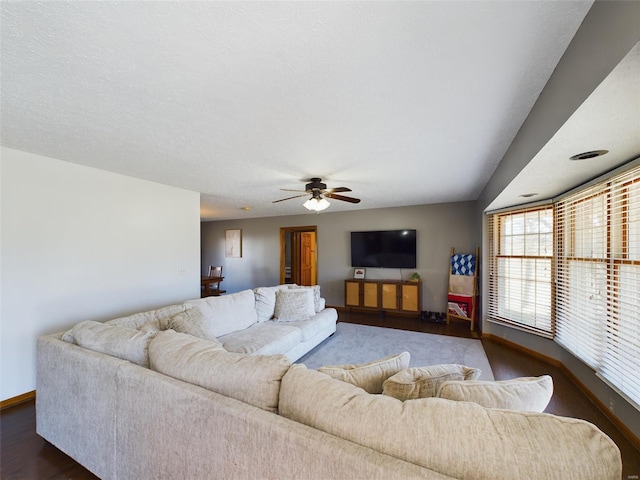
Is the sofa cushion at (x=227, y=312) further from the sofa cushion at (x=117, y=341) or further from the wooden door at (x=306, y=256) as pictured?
the wooden door at (x=306, y=256)

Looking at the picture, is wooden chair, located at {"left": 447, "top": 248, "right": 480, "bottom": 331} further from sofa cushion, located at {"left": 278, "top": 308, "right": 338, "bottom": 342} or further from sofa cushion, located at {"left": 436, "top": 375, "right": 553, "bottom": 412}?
sofa cushion, located at {"left": 436, "top": 375, "right": 553, "bottom": 412}

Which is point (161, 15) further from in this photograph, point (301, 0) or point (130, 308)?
point (130, 308)

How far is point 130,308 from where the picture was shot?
10.7 ft

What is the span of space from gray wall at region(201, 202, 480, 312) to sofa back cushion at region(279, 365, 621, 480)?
464cm

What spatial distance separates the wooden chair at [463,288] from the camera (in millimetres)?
4547

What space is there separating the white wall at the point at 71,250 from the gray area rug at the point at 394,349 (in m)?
2.36

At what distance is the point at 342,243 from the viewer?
6051 mm

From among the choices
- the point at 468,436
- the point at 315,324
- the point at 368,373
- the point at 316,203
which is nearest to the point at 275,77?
the point at 368,373

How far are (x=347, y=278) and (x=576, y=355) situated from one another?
12.8 feet

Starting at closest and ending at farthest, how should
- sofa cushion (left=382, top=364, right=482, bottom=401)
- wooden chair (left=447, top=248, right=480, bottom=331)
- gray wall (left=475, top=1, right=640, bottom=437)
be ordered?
gray wall (left=475, top=1, right=640, bottom=437) < sofa cushion (left=382, top=364, right=482, bottom=401) < wooden chair (left=447, top=248, right=480, bottom=331)

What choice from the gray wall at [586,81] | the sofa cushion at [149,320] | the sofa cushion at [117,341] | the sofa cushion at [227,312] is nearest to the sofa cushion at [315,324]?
the sofa cushion at [227,312]

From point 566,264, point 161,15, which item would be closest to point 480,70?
point 161,15

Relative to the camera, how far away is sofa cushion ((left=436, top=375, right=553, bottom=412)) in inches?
36.2

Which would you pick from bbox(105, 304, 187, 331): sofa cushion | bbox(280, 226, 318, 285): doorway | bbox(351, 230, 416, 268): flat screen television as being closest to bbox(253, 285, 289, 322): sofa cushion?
bbox(105, 304, 187, 331): sofa cushion
